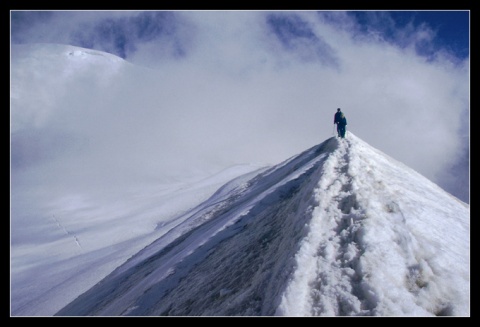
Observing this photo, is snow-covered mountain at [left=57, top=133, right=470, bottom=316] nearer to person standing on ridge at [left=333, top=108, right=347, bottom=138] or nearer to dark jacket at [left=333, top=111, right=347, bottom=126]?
person standing on ridge at [left=333, top=108, right=347, bottom=138]

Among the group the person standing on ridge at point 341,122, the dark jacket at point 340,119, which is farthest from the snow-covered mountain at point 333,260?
the dark jacket at point 340,119

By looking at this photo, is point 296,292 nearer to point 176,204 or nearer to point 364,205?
point 364,205

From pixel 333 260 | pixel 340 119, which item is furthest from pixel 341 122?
pixel 333 260

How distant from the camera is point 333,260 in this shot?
242 inches

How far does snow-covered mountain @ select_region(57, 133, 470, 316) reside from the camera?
532 cm

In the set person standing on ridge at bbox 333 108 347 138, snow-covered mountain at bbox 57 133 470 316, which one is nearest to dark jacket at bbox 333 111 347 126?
person standing on ridge at bbox 333 108 347 138

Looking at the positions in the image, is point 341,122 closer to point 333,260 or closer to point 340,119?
point 340,119

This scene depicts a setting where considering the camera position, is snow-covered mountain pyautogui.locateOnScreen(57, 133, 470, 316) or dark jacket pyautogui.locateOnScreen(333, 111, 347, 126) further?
dark jacket pyautogui.locateOnScreen(333, 111, 347, 126)

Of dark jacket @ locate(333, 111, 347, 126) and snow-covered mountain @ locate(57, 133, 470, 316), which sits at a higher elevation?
dark jacket @ locate(333, 111, 347, 126)

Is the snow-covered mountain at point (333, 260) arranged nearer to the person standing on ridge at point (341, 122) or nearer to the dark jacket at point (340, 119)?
the person standing on ridge at point (341, 122)

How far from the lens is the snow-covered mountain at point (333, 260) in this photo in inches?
209

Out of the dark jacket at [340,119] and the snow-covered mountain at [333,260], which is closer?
the snow-covered mountain at [333,260]

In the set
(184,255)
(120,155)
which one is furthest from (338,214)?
(120,155)

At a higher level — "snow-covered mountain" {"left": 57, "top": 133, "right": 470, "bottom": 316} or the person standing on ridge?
the person standing on ridge
